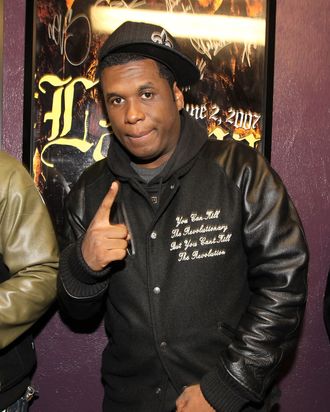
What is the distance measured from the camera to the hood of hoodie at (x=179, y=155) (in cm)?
172

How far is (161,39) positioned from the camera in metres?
1.67

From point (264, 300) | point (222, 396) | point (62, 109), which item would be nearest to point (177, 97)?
point (62, 109)

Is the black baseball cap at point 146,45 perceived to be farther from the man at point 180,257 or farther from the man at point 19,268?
the man at point 19,268

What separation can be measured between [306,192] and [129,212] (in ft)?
2.76

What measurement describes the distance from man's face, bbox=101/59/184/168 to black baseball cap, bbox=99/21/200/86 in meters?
0.04

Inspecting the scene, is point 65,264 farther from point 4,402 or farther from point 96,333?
point 96,333

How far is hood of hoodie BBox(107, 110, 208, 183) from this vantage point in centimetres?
172

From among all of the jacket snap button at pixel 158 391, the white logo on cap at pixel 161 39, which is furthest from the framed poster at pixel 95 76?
the jacket snap button at pixel 158 391

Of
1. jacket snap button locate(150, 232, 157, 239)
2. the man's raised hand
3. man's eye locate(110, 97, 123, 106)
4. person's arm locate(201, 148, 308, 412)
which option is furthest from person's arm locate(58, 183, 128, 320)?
person's arm locate(201, 148, 308, 412)

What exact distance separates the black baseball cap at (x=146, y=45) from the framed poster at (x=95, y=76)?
43cm

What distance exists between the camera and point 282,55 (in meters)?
2.20

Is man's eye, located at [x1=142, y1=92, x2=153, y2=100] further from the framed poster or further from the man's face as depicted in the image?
the framed poster

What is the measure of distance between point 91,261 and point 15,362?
44cm

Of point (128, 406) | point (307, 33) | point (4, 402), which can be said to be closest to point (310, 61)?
point (307, 33)
